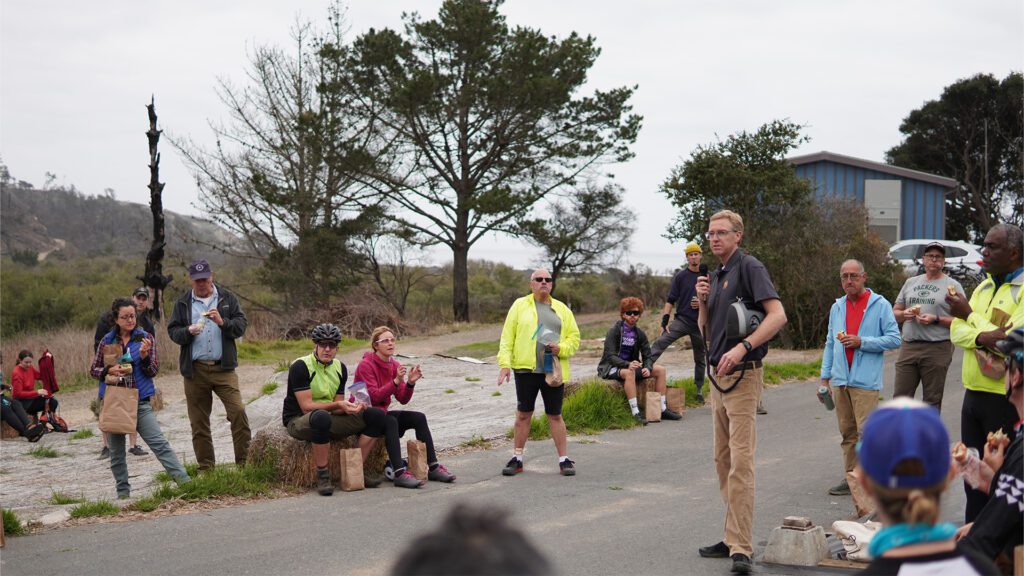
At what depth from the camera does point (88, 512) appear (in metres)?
8.02

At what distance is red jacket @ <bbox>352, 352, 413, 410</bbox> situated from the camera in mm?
9539

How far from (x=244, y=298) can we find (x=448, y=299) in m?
10.3

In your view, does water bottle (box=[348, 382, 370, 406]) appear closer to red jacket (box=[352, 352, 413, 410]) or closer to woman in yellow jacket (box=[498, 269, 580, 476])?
red jacket (box=[352, 352, 413, 410])

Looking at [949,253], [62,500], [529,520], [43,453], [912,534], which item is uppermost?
[949,253]

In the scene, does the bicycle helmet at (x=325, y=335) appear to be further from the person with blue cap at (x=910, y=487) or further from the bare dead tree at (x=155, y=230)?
the bare dead tree at (x=155, y=230)

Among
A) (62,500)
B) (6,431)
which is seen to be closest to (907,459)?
(62,500)

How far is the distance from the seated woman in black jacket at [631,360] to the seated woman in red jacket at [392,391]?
4104 millimetres

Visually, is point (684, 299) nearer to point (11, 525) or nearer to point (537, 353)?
point (537, 353)

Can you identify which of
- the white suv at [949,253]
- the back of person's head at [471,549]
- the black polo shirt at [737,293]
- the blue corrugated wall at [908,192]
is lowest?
the back of person's head at [471,549]

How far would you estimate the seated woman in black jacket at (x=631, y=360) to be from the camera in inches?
515

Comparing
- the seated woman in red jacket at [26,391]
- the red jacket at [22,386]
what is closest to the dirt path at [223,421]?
the seated woman in red jacket at [26,391]

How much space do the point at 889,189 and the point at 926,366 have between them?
28.3 m

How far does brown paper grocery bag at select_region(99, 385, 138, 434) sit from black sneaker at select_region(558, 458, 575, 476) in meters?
4.22

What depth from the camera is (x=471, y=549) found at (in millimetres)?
1644
